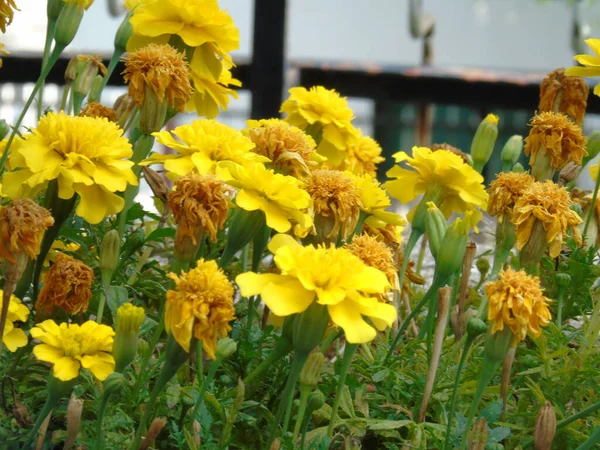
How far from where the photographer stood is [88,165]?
74 centimetres

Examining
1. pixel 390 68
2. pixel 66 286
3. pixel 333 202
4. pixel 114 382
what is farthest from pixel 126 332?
pixel 390 68

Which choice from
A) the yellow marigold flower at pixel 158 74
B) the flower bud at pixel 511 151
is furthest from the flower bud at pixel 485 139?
the yellow marigold flower at pixel 158 74

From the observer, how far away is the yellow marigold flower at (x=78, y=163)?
2.39ft

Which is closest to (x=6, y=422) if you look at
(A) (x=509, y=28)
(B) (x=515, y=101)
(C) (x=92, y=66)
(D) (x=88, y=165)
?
(D) (x=88, y=165)

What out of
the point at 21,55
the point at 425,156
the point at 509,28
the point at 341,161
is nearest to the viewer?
the point at 425,156

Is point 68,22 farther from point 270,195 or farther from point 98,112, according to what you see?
point 270,195

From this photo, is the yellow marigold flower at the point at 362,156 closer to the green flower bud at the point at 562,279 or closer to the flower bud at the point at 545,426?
the green flower bud at the point at 562,279

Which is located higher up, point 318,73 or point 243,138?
point 243,138

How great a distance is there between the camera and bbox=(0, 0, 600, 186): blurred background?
2.80m

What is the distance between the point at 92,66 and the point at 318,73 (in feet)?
6.52

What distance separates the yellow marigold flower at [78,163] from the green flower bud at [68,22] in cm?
15

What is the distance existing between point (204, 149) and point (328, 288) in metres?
0.26

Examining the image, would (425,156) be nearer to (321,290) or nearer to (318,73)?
(321,290)

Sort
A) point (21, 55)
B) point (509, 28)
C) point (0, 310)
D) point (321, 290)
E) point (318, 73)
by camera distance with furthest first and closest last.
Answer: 1. point (509, 28)
2. point (318, 73)
3. point (21, 55)
4. point (0, 310)
5. point (321, 290)
